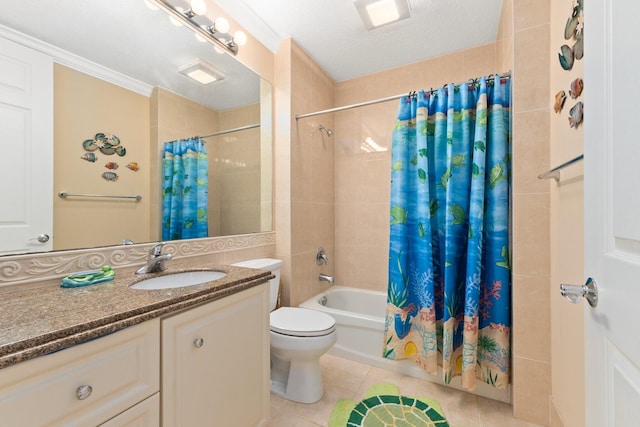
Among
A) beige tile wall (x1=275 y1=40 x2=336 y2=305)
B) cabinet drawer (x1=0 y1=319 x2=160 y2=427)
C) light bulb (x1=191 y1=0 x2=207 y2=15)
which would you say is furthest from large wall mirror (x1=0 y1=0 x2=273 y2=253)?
cabinet drawer (x1=0 y1=319 x2=160 y2=427)

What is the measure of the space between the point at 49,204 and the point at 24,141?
0.24m

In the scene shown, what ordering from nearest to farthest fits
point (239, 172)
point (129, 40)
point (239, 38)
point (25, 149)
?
point (25, 149) → point (129, 40) → point (239, 38) → point (239, 172)

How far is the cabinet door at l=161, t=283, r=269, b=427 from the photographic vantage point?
0.85 m

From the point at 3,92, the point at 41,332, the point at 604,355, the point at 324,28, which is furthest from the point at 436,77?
the point at 41,332

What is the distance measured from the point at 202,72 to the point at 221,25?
1.02 ft

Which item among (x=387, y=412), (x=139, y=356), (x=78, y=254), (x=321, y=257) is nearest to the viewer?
(x=139, y=356)

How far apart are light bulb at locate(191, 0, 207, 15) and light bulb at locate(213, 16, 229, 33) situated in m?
0.08

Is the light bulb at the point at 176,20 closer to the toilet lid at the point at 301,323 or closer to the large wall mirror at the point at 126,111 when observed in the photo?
the large wall mirror at the point at 126,111

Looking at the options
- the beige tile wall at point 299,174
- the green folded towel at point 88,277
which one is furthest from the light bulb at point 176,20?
the green folded towel at point 88,277

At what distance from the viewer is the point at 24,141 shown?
96 centimetres

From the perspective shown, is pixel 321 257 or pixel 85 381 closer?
pixel 85 381

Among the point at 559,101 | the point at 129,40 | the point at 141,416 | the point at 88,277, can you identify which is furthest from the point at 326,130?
the point at 141,416

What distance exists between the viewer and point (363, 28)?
193 cm

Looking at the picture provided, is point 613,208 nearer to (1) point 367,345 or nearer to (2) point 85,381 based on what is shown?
(2) point 85,381
